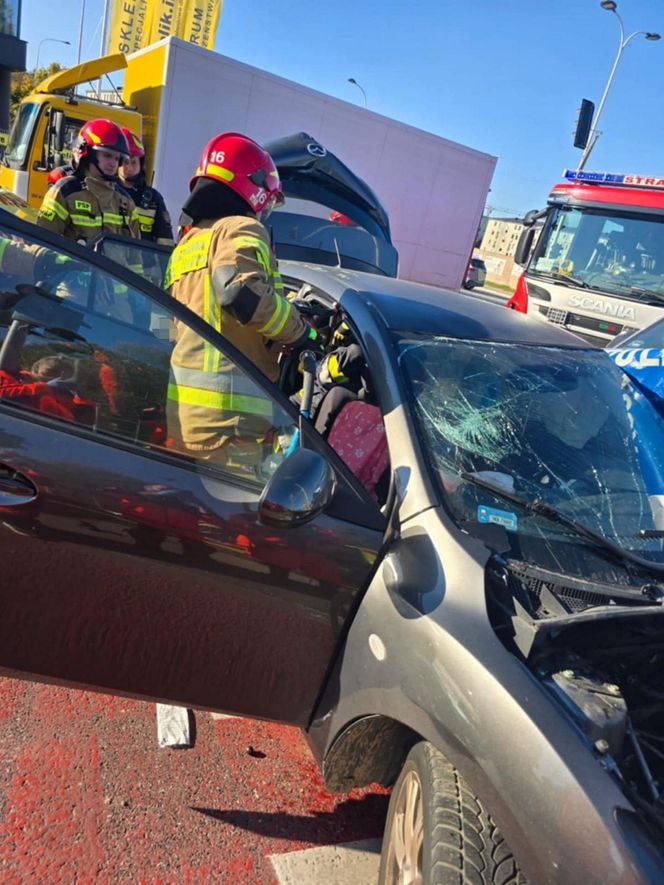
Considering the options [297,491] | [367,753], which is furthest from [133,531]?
[367,753]

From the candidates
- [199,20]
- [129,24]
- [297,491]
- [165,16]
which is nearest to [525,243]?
[297,491]

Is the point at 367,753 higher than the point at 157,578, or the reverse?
the point at 157,578

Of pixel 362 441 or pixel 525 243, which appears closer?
pixel 362 441

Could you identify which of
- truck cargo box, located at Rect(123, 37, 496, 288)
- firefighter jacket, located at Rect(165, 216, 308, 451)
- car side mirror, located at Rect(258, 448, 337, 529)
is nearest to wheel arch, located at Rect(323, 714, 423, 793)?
car side mirror, located at Rect(258, 448, 337, 529)

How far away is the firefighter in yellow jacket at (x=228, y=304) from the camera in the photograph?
1.74m

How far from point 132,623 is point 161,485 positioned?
1.20ft

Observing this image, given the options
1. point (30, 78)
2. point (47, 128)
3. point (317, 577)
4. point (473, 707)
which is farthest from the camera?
point (30, 78)

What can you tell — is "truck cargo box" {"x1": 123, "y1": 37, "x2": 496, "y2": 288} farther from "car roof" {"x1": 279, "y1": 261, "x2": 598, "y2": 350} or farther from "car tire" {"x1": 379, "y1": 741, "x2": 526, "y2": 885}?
"car tire" {"x1": 379, "y1": 741, "x2": 526, "y2": 885}

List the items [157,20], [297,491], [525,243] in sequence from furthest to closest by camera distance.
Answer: [157,20]
[525,243]
[297,491]

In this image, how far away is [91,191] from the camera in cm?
455

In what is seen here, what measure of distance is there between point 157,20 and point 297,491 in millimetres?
19385

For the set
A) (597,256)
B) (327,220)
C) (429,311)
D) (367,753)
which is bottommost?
(367,753)

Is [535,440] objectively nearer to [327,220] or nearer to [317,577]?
[317,577]

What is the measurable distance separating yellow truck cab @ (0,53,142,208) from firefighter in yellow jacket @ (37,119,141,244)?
14.7 feet
